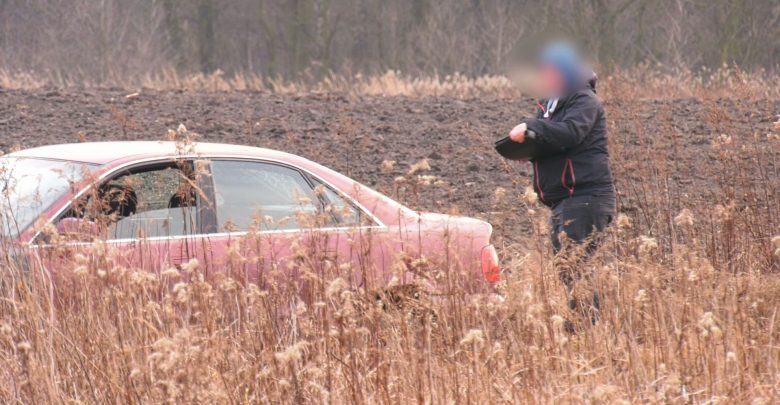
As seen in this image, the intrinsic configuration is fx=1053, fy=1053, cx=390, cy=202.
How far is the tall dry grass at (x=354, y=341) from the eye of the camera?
4.02m

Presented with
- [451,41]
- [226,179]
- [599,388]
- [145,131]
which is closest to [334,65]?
[451,41]

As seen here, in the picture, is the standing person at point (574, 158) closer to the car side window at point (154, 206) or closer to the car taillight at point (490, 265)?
the car taillight at point (490, 265)

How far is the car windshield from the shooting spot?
17.5 feet

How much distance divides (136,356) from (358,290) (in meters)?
0.94

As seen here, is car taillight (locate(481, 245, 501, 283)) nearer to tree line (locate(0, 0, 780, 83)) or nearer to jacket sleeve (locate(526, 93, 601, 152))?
jacket sleeve (locate(526, 93, 601, 152))

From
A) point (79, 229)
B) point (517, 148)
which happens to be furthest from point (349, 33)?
point (79, 229)

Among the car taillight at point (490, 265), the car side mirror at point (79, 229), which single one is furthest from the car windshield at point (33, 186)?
the car taillight at point (490, 265)

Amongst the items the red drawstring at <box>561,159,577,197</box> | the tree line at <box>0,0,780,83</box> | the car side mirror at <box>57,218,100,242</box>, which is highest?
the tree line at <box>0,0,780,83</box>

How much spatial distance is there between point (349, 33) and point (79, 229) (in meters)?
33.6

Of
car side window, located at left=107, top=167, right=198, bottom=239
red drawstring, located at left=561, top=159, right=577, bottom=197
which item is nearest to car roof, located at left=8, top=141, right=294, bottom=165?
car side window, located at left=107, top=167, right=198, bottom=239

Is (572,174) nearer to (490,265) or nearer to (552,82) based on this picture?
(552,82)

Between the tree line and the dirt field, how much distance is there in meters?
12.7

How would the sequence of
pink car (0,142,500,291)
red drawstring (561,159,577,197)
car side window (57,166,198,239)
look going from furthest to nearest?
red drawstring (561,159,577,197), car side window (57,166,198,239), pink car (0,142,500,291)

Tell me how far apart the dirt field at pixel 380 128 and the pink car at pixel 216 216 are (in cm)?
341
